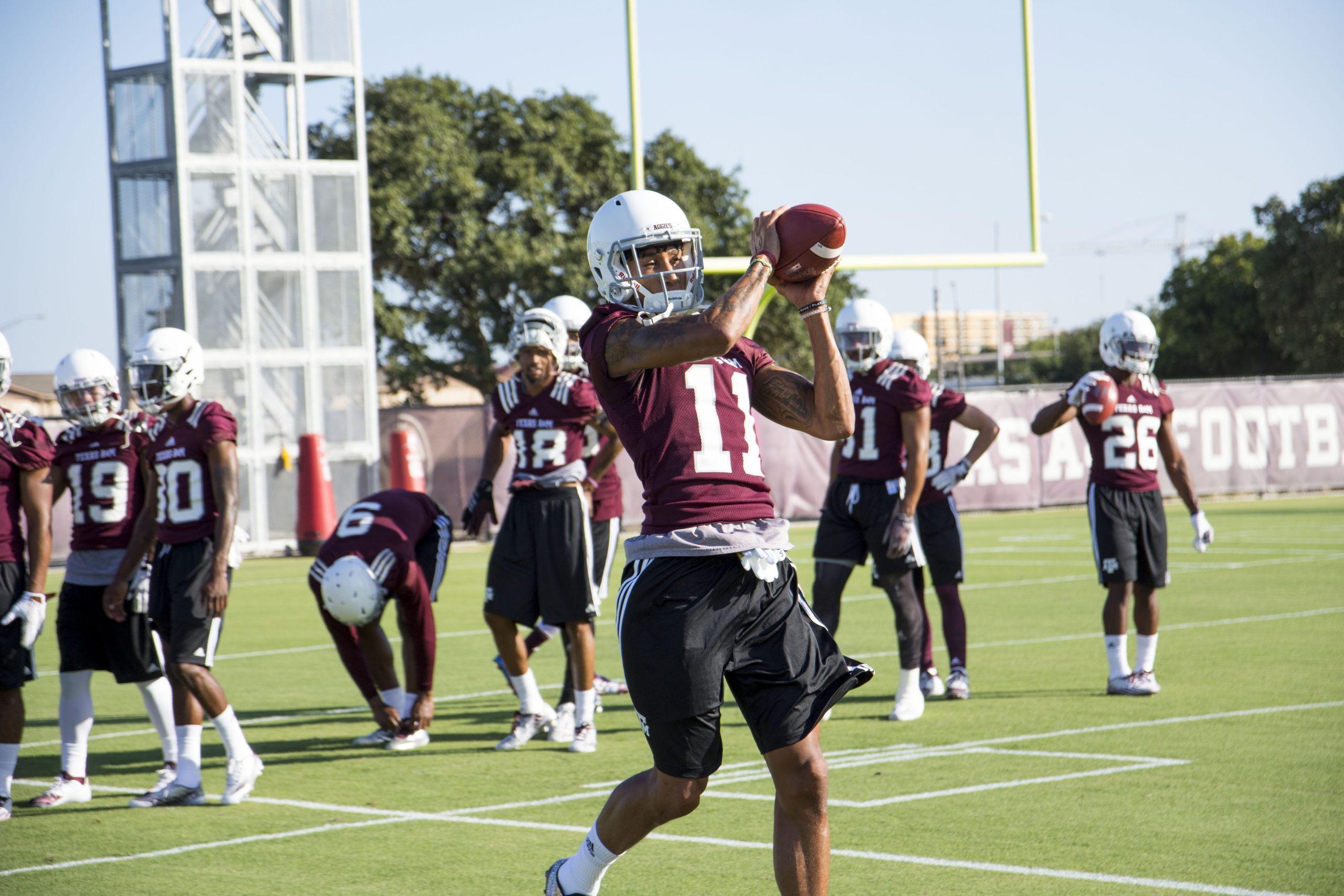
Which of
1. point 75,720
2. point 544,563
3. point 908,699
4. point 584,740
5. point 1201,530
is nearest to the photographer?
point 75,720

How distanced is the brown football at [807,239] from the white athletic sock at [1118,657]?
5.31m

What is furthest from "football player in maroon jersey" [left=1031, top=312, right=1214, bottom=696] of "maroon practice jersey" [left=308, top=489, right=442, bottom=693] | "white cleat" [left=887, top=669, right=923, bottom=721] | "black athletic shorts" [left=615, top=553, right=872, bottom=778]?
"black athletic shorts" [left=615, top=553, right=872, bottom=778]

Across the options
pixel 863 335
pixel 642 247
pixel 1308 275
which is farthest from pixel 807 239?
pixel 1308 275

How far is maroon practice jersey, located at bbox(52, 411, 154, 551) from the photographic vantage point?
6.91 metres

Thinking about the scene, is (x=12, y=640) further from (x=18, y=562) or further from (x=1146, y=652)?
(x=1146, y=652)

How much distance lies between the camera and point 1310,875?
16.0 ft

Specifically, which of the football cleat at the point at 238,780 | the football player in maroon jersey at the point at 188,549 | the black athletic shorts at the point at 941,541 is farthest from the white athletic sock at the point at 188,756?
the black athletic shorts at the point at 941,541

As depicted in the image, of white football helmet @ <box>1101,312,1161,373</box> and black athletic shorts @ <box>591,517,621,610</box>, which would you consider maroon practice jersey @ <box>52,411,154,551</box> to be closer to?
black athletic shorts @ <box>591,517,621,610</box>

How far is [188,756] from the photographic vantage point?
667cm

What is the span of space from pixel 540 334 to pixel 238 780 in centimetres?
284

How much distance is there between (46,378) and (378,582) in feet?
245

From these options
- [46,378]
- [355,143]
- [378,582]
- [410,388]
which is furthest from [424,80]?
[46,378]

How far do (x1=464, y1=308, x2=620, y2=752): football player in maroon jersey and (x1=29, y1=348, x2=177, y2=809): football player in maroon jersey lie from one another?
5.92ft

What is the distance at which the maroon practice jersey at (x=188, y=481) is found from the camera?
21.5 feet
